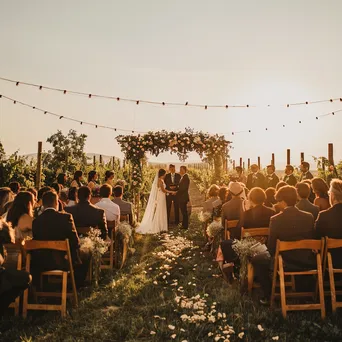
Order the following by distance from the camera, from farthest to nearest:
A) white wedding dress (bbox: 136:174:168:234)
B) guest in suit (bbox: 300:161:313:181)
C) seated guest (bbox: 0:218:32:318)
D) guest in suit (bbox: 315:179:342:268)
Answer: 1. white wedding dress (bbox: 136:174:168:234)
2. guest in suit (bbox: 300:161:313:181)
3. guest in suit (bbox: 315:179:342:268)
4. seated guest (bbox: 0:218:32:318)

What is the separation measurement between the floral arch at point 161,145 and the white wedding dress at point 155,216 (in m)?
1.53

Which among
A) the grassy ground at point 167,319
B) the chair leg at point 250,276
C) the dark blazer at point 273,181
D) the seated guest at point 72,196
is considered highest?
the dark blazer at point 273,181

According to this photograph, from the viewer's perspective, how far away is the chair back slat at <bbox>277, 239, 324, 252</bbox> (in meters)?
4.30

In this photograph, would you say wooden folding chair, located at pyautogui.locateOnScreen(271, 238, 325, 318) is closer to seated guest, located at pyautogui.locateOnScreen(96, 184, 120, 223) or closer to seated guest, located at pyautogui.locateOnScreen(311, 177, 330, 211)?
seated guest, located at pyautogui.locateOnScreen(311, 177, 330, 211)

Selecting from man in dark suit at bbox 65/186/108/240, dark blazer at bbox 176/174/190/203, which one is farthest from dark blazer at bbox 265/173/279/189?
man in dark suit at bbox 65/186/108/240

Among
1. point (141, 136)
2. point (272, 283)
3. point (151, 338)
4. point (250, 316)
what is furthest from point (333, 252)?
point (141, 136)

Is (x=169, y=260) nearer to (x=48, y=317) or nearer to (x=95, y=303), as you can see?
(x=95, y=303)

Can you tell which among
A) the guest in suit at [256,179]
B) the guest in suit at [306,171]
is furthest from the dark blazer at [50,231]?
the guest in suit at [256,179]

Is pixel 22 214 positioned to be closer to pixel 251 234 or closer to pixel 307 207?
pixel 251 234

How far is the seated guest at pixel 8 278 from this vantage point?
3621 mm

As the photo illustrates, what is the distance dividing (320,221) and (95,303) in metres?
2.83

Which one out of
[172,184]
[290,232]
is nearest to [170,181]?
[172,184]

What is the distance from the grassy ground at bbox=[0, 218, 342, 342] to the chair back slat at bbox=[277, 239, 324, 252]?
73cm

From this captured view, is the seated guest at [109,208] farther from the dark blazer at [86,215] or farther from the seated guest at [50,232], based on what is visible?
the seated guest at [50,232]
